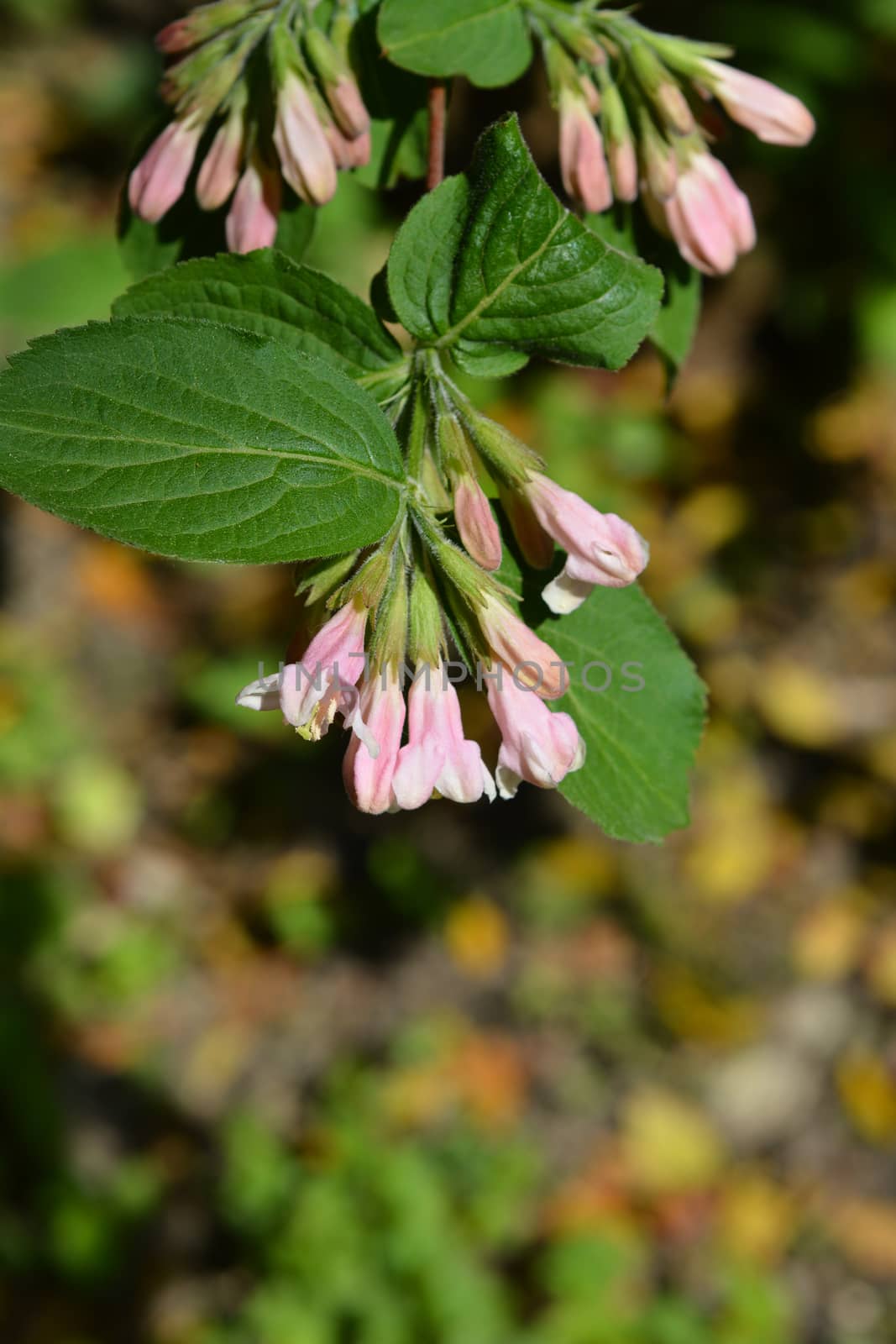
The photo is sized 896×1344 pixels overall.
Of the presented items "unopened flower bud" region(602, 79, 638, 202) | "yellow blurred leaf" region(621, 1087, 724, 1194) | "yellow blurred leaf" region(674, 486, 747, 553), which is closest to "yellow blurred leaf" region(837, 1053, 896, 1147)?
"yellow blurred leaf" region(621, 1087, 724, 1194)

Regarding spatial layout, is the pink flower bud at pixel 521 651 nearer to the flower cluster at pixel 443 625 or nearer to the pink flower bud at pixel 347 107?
the flower cluster at pixel 443 625

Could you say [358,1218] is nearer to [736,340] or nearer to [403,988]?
[403,988]

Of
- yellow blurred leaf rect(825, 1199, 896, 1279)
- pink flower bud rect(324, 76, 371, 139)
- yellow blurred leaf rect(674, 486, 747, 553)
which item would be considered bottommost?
yellow blurred leaf rect(825, 1199, 896, 1279)

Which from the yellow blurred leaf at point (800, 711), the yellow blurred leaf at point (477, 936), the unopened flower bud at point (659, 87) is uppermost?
the unopened flower bud at point (659, 87)

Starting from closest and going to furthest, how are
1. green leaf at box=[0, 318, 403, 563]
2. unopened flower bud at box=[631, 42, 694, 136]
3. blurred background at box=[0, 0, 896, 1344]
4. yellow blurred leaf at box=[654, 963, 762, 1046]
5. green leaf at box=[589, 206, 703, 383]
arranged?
green leaf at box=[0, 318, 403, 563] → unopened flower bud at box=[631, 42, 694, 136] → green leaf at box=[589, 206, 703, 383] → blurred background at box=[0, 0, 896, 1344] → yellow blurred leaf at box=[654, 963, 762, 1046]

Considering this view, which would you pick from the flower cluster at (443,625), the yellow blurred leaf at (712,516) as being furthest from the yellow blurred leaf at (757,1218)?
the flower cluster at (443,625)

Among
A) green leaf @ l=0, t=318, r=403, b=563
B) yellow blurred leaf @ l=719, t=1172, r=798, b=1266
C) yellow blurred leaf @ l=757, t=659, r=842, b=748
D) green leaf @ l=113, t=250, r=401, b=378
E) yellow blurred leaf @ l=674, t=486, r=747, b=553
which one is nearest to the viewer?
green leaf @ l=0, t=318, r=403, b=563

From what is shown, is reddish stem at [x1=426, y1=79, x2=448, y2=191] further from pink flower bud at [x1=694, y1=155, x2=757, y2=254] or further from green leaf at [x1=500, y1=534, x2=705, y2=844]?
green leaf at [x1=500, y1=534, x2=705, y2=844]

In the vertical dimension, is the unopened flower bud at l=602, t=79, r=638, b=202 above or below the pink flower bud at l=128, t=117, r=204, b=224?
below
